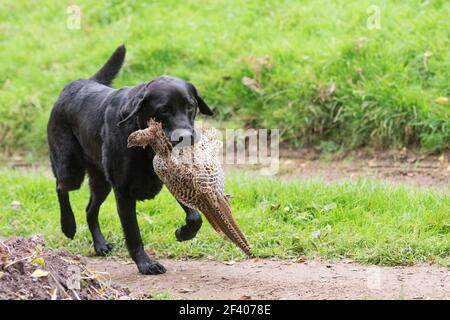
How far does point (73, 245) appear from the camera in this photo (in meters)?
6.86

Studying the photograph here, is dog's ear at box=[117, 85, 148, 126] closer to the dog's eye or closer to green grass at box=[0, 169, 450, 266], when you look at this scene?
the dog's eye

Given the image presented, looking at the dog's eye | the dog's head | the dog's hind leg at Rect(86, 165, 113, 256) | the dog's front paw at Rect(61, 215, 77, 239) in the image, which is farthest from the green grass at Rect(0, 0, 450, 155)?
the dog's eye

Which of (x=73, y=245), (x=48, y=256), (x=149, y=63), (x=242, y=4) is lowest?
(x=73, y=245)

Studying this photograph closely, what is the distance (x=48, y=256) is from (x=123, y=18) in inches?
278

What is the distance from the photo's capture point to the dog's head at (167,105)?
17.1 feet

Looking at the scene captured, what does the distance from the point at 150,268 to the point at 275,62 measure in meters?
4.33

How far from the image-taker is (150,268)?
19.0ft

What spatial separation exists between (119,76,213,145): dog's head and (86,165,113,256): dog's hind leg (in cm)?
132

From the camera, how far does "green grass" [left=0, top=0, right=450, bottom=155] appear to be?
8.66 meters

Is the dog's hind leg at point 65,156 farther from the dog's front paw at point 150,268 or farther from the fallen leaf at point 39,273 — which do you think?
the fallen leaf at point 39,273

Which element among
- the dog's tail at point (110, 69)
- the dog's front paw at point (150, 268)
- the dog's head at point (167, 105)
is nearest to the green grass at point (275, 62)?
the dog's tail at point (110, 69)

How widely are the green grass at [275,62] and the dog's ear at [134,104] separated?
3.72 m
